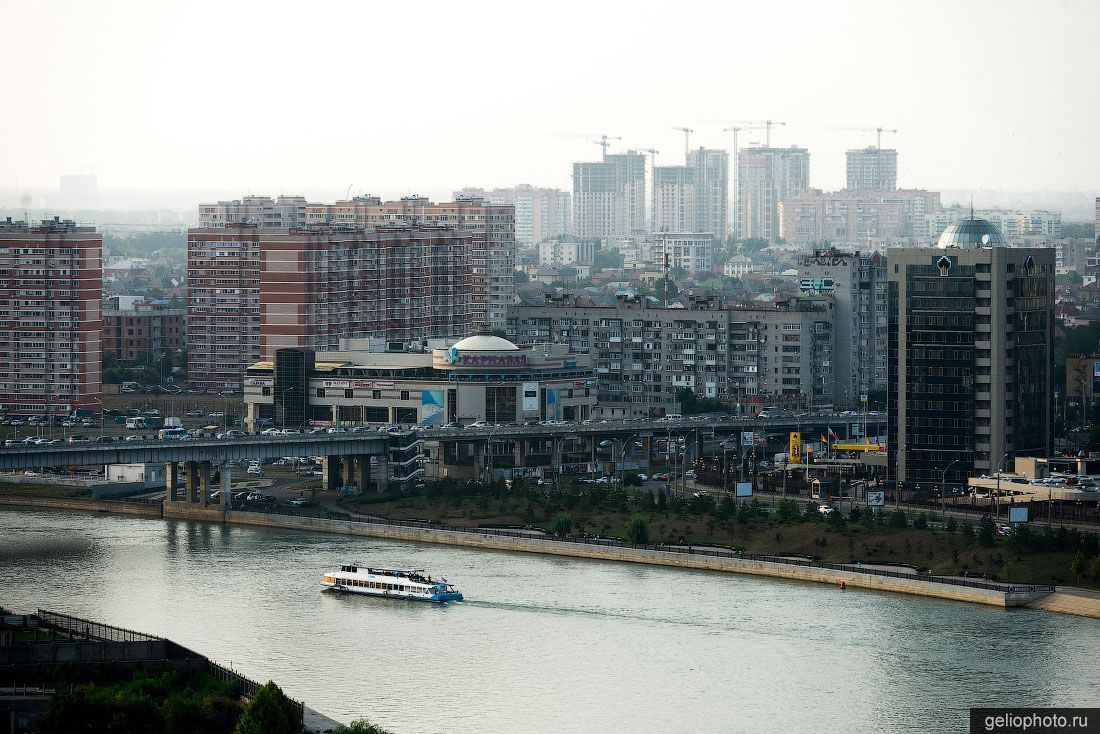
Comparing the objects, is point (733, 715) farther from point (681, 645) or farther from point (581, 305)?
point (581, 305)

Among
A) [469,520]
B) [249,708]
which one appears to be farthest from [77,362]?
[249,708]

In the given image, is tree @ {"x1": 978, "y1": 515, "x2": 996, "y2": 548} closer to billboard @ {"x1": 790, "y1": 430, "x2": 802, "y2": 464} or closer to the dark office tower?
the dark office tower

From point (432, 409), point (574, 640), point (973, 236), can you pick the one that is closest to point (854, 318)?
point (432, 409)

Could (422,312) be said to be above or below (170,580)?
above

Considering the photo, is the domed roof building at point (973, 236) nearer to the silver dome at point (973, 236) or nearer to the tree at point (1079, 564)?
the silver dome at point (973, 236)

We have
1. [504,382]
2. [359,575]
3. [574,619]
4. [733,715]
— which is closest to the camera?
[733,715]

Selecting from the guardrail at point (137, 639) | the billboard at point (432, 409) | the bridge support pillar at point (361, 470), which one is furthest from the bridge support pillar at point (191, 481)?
the guardrail at point (137, 639)

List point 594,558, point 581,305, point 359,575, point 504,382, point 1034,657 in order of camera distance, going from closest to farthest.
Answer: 1. point 1034,657
2. point 359,575
3. point 594,558
4. point 504,382
5. point 581,305
